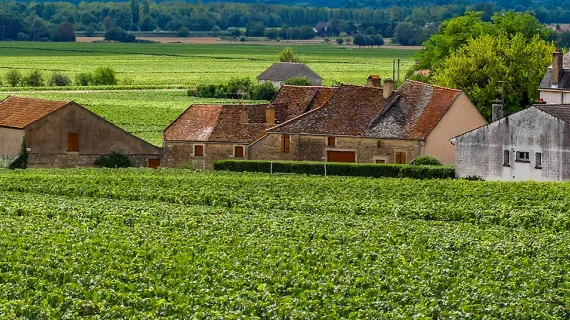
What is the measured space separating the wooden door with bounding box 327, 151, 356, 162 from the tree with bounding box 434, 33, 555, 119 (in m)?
15.1

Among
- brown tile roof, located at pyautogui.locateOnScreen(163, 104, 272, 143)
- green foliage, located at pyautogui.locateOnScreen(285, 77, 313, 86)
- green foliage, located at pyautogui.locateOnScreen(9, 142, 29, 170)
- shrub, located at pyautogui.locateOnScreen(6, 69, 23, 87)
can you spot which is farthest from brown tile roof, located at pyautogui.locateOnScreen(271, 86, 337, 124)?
shrub, located at pyautogui.locateOnScreen(6, 69, 23, 87)

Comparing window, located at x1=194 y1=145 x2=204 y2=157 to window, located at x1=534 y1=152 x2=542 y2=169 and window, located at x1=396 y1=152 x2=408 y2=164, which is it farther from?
window, located at x1=534 y1=152 x2=542 y2=169

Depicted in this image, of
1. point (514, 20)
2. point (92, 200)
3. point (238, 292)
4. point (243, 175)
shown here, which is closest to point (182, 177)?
point (243, 175)

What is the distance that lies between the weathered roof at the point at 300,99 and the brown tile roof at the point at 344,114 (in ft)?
4.33

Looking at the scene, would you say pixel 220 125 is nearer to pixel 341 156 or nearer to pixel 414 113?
pixel 341 156

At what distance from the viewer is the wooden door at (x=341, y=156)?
227 ft

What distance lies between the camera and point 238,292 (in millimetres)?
29984

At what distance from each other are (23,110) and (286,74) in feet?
248

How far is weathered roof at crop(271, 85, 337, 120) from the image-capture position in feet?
244

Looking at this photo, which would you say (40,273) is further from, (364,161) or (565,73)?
(565,73)

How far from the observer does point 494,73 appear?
8275 centimetres

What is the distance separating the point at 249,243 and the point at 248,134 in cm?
3471

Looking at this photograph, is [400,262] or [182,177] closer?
[400,262]

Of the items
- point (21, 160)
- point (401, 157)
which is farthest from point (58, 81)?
point (401, 157)
